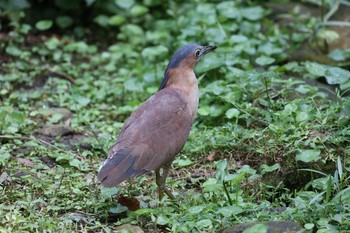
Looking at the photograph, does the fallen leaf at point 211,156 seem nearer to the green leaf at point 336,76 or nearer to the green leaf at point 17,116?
the green leaf at point 336,76

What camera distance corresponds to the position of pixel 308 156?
18.1ft

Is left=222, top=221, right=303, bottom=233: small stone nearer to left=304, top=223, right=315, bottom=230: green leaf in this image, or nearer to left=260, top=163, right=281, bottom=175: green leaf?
left=304, top=223, right=315, bottom=230: green leaf

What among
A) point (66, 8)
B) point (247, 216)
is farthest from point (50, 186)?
point (66, 8)

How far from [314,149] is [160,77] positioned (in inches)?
122

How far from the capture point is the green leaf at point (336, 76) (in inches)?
257

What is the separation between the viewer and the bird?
16.9 ft

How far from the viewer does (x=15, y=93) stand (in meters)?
7.92

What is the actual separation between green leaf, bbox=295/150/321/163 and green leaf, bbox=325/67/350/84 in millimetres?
1206

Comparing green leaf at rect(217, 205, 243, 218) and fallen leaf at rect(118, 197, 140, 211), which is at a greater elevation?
green leaf at rect(217, 205, 243, 218)

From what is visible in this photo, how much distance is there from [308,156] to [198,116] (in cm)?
199

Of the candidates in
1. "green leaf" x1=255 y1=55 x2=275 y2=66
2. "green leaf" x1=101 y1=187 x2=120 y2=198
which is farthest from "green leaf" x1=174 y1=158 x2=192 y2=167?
"green leaf" x1=255 y1=55 x2=275 y2=66

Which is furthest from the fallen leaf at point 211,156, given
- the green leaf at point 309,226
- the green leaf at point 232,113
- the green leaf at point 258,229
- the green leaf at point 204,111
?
the green leaf at point 258,229

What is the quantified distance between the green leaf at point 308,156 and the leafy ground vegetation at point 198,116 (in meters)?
0.01

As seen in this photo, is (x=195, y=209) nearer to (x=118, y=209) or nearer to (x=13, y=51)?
(x=118, y=209)
